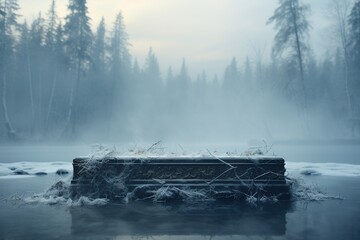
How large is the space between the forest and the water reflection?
75.6 ft

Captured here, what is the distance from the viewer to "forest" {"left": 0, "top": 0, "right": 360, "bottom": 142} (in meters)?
30.3

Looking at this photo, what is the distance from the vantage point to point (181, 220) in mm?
5309

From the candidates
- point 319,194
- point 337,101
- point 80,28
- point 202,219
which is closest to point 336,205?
point 319,194

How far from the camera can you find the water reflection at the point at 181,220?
4605 millimetres

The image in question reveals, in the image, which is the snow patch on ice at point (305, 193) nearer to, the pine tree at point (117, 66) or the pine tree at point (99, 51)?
the pine tree at point (117, 66)

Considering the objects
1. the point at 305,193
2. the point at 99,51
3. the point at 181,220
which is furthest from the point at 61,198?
the point at 99,51

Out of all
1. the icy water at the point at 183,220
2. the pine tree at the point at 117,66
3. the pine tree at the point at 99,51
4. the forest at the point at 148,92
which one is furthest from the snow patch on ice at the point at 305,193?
the pine tree at the point at 99,51

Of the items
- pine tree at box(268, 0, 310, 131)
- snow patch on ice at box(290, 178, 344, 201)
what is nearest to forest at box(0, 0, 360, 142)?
pine tree at box(268, 0, 310, 131)

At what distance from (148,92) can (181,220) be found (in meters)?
52.5

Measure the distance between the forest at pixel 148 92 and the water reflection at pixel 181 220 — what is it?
23.0 m

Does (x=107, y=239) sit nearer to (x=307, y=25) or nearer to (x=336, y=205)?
(x=336, y=205)

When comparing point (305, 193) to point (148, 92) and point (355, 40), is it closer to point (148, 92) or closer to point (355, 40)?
point (355, 40)

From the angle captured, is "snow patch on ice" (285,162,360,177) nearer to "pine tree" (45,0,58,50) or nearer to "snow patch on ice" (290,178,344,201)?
"snow patch on ice" (290,178,344,201)

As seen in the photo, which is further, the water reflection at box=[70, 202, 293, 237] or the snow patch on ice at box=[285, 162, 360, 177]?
the snow patch on ice at box=[285, 162, 360, 177]
